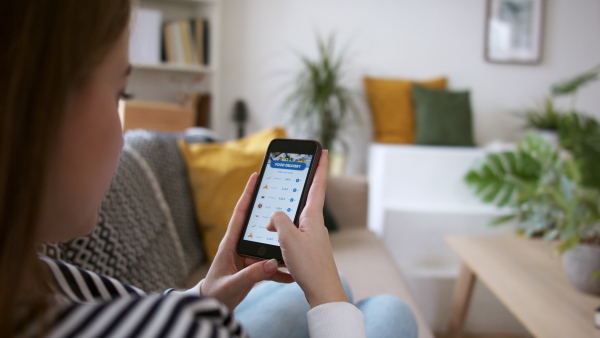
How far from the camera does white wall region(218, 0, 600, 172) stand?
3082 mm

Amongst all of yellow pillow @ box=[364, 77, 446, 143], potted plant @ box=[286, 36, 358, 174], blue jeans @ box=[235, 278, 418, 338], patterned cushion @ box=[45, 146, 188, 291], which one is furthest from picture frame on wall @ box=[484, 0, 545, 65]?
blue jeans @ box=[235, 278, 418, 338]

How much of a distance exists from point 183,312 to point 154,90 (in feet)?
8.95

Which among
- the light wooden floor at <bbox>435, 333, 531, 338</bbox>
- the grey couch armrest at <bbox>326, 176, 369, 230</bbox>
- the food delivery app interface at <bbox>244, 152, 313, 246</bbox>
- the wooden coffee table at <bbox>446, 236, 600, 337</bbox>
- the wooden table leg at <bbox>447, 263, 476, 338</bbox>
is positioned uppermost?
the food delivery app interface at <bbox>244, 152, 313, 246</bbox>

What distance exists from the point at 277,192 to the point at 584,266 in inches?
37.7

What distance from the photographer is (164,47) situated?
8.74ft

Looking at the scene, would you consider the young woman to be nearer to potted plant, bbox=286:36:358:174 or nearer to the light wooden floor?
the light wooden floor

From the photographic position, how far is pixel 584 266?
44.8 inches

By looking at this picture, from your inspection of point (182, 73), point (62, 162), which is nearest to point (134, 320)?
point (62, 162)

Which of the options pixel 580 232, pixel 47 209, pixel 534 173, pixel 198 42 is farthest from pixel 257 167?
pixel 198 42

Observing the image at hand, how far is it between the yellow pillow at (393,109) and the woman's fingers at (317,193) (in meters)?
2.51

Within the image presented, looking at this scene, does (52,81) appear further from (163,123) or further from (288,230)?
(163,123)

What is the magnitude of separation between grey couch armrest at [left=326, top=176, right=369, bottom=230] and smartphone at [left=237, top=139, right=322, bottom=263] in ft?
4.20

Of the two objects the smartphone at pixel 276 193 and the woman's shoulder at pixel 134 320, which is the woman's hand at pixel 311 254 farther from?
the woman's shoulder at pixel 134 320

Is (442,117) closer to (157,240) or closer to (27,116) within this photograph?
(157,240)
